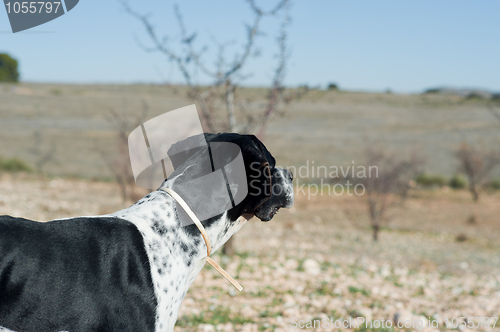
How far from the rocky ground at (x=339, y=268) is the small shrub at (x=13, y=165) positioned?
197 inches

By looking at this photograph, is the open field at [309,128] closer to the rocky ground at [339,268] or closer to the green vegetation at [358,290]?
the rocky ground at [339,268]

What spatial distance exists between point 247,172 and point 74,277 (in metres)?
0.89

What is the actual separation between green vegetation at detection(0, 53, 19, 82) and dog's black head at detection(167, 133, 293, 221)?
7473 cm

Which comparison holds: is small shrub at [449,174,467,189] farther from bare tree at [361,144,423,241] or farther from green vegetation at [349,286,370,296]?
green vegetation at [349,286,370,296]

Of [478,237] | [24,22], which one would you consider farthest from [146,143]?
[478,237]

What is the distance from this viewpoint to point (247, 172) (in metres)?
2.08

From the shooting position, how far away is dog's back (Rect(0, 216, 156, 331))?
5.43 feet

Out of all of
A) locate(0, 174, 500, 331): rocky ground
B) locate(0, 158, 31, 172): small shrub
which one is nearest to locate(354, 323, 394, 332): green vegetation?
locate(0, 174, 500, 331): rocky ground

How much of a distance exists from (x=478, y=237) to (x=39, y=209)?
1251 centimetres

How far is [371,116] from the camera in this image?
4834 cm

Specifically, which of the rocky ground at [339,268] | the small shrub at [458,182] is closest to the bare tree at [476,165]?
the small shrub at [458,182]

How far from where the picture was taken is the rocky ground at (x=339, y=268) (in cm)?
472

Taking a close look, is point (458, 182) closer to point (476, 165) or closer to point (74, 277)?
point (476, 165)

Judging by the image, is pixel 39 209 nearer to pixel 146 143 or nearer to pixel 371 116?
pixel 146 143
